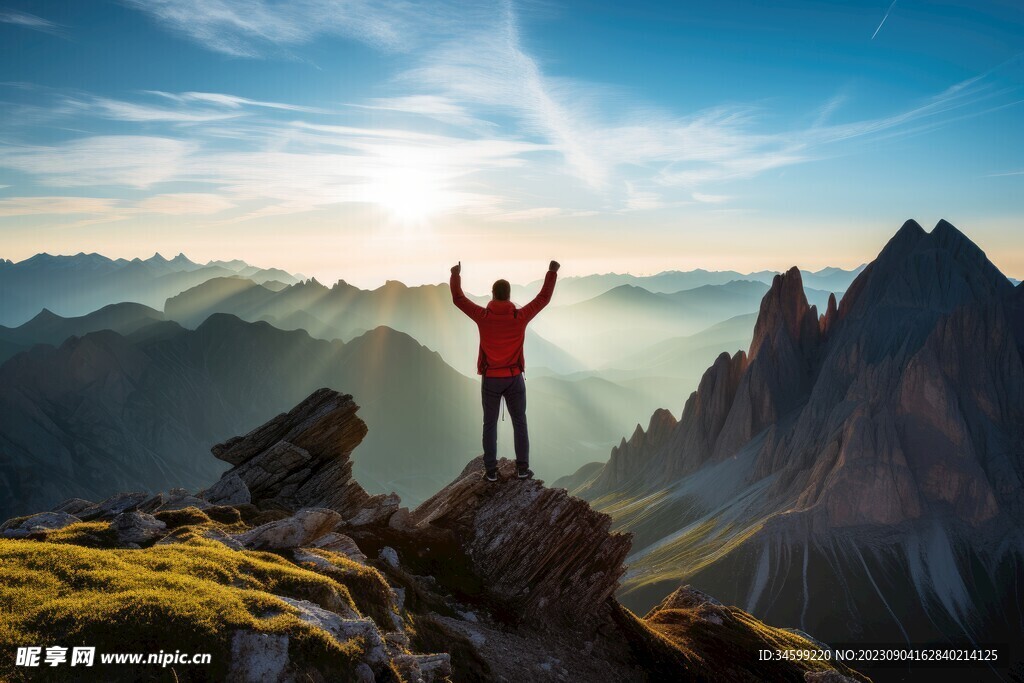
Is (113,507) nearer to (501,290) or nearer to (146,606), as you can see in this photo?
(146,606)

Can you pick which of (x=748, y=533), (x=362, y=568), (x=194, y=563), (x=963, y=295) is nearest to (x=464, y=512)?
(x=362, y=568)

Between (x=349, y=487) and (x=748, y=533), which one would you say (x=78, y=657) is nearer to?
(x=349, y=487)

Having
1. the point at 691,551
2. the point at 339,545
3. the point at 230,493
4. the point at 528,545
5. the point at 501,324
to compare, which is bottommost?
the point at 691,551

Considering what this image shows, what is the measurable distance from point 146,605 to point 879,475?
150m

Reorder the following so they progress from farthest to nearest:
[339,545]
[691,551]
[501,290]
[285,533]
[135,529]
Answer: [691,551] < [339,545] < [501,290] < [285,533] < [135,529]

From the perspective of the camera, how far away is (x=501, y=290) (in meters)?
20.1

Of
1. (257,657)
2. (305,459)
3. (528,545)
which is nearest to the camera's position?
(257,657)

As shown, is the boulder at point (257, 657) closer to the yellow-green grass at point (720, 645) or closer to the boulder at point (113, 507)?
the boulder at point (113, 507)

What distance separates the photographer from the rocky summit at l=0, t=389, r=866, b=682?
455 inches

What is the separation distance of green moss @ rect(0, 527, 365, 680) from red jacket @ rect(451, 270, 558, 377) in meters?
9.00

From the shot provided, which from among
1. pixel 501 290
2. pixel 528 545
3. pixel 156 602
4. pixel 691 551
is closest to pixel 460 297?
pixel 501 290

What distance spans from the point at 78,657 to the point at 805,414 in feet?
568

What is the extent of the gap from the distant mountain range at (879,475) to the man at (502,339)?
116 metres

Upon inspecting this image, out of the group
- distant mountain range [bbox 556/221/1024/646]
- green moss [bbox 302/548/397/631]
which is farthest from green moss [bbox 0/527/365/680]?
distant mountain range [bbox 556/221/1024/646]
